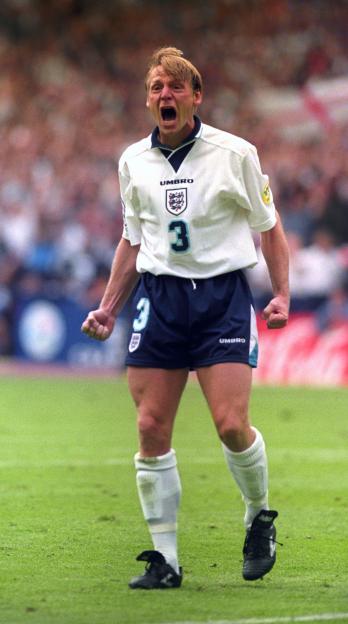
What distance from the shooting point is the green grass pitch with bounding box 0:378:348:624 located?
17.9 feet

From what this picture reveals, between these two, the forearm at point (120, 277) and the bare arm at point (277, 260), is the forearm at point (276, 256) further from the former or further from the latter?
the forearm at point (120, 277)

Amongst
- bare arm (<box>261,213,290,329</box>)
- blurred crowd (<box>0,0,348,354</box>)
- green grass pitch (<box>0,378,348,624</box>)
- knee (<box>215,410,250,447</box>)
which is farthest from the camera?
blurred crowd (<box>0,0,348,354</box>)

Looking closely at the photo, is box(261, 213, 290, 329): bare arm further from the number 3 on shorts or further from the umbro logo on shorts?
the number 3 on shorts

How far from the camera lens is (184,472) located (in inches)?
411

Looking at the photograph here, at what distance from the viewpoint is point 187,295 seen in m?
5.99

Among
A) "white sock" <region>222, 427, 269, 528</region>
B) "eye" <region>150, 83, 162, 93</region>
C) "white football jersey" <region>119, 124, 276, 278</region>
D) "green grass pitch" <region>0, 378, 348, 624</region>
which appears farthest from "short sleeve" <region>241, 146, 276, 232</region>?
"green grass pitch" <region>0, 378, 348, 624</region>

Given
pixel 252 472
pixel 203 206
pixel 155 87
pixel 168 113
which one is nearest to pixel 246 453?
pixel 252 472

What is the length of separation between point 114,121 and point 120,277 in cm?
2009

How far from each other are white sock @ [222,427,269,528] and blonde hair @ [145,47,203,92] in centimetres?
161

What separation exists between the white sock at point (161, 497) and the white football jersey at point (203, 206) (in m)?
0.84

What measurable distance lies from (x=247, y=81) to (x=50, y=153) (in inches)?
164

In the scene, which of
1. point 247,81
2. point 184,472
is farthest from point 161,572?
point 247,81

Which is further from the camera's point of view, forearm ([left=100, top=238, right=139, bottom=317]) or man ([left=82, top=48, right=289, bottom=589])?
forearm ([left=100, top=238, right=139, bottom=317])

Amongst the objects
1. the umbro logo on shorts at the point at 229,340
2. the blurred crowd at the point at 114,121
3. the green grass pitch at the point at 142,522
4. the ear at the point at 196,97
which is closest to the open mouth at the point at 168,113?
the ear at the point at 196,97
